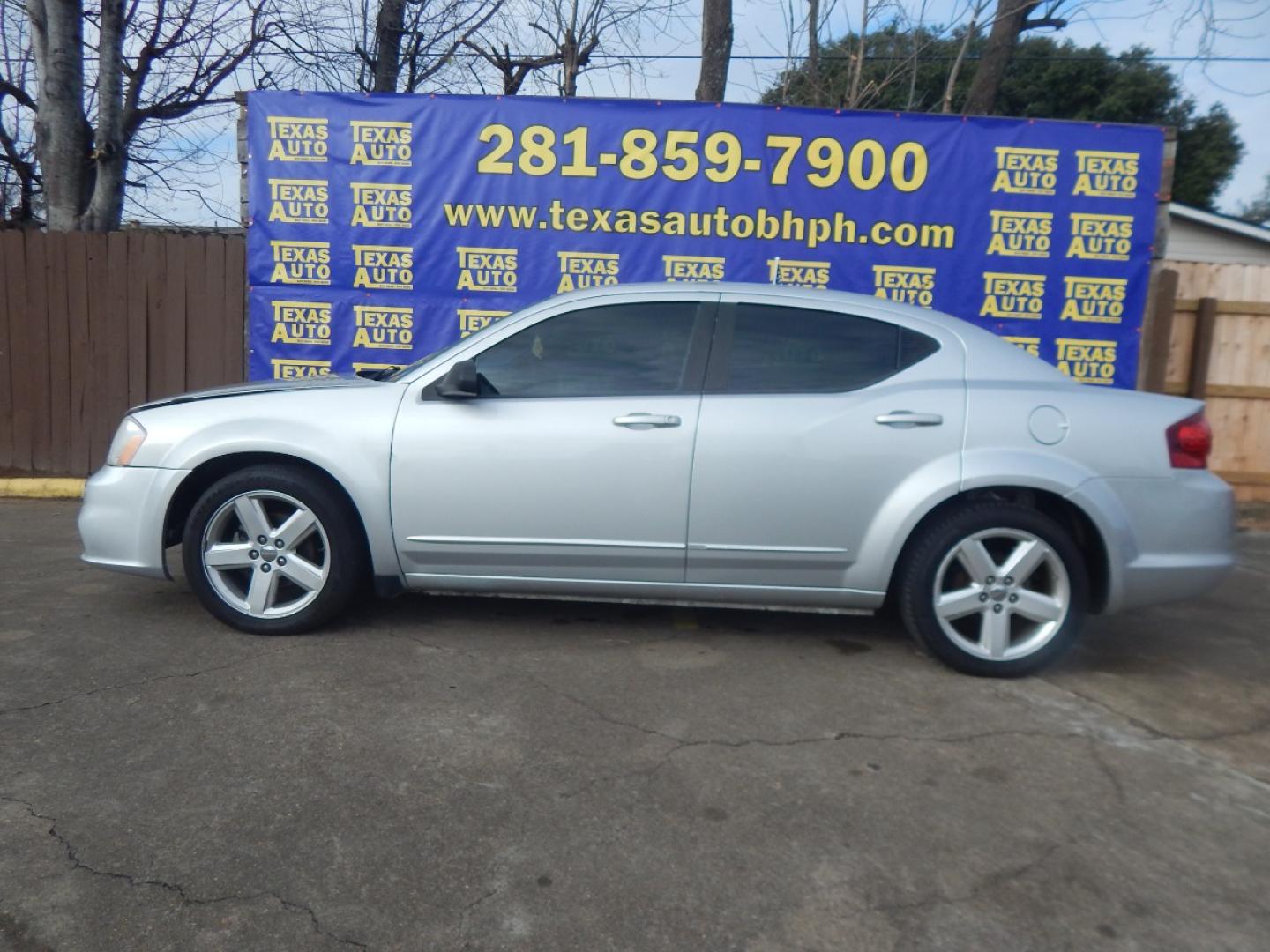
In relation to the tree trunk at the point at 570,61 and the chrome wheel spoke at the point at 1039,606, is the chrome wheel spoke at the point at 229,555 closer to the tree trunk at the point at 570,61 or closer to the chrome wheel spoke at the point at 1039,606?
the chrome wheel spoke at the point at 1039,606

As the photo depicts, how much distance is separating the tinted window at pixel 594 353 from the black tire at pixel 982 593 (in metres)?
1.30

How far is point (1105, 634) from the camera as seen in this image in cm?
510

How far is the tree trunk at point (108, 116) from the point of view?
969 centimetres

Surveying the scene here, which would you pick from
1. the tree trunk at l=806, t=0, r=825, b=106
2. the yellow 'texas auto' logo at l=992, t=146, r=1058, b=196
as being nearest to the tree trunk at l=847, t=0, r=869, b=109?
the tree trunk at l=806, t=0, r=825, b=106

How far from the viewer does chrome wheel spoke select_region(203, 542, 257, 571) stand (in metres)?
4.51

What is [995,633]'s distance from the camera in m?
4.23

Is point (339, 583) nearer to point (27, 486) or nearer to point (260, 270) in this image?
point (260, 270)

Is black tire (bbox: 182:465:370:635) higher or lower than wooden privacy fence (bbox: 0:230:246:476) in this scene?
lower

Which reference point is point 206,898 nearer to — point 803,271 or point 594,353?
point 594,353

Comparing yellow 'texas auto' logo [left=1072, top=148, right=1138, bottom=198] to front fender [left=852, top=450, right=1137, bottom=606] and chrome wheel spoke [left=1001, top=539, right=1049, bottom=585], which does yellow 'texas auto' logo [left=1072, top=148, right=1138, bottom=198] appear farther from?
chrome wheel spoke [left=1001, top=539, right=1049, bottom=585]

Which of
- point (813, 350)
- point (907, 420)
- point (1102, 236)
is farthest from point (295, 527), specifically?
point (1102, 236)

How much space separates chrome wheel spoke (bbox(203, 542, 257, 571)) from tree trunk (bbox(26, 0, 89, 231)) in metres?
6.43

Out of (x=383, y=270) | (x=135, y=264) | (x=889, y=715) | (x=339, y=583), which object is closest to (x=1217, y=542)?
(x=889, y=715)

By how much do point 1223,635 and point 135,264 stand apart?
8.21 meters
